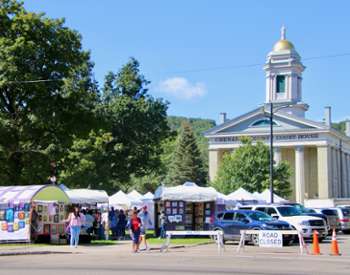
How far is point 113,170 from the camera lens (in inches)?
2201

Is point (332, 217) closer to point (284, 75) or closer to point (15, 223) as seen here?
point (15, 223)

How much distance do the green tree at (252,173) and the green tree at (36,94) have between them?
33867 mm

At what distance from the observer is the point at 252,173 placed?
70.6 m

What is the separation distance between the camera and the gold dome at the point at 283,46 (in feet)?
335

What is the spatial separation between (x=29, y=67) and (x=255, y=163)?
126ft

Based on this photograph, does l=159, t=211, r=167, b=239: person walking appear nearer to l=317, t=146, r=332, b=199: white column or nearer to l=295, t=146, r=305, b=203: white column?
l=295, t=146, r=305, b=203: white column

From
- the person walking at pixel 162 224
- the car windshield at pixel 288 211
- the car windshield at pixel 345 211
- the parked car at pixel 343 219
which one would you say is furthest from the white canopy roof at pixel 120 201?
the car windshield at pixel 288 211

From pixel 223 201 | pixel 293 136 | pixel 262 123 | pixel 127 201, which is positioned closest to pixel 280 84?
pixel 262 123

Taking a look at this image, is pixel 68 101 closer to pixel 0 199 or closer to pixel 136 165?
pixel 0 199

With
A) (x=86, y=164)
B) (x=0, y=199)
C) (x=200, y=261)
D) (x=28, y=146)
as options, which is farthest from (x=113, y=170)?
(x=200, y=261)

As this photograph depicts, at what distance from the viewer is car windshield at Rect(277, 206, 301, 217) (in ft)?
117

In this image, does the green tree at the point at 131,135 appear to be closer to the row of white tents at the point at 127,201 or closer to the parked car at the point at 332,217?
the row of white tents at the point at 127,201

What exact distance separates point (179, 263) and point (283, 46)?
85.7 metres

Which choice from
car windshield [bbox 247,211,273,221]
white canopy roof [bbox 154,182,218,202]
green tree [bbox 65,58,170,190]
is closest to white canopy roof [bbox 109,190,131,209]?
green tree [bbox 65,58,170,190]
